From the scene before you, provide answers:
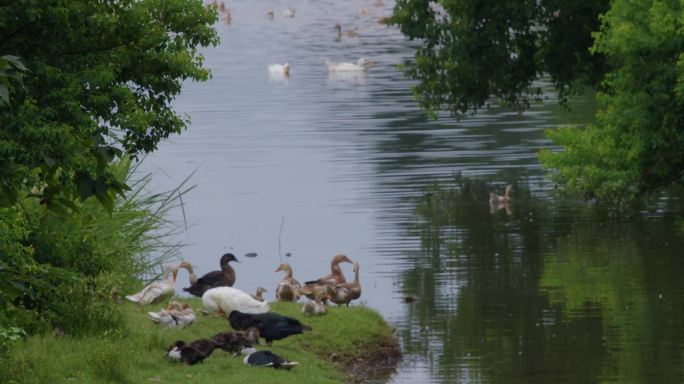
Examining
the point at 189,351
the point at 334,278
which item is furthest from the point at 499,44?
the point at 189,351

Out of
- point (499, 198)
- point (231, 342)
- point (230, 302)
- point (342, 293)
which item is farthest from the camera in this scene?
point (499, 198)

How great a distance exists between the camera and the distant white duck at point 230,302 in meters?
19.2

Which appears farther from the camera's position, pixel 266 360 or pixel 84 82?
pixel 266 360

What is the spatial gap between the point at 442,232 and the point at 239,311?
13.7 m

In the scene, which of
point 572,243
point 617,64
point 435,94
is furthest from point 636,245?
point 435,94

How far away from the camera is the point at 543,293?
82.0 feet

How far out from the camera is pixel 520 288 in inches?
1009

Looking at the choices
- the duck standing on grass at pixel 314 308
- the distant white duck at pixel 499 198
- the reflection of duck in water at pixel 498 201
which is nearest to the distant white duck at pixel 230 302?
the duck standing on grass at pixel 314 308

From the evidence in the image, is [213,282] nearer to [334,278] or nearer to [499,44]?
[334,278]

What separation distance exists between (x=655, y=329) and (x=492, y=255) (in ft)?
25.0

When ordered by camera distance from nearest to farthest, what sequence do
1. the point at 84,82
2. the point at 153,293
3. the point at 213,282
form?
the point at 84,82, the point at 153,293, the point at 213,282

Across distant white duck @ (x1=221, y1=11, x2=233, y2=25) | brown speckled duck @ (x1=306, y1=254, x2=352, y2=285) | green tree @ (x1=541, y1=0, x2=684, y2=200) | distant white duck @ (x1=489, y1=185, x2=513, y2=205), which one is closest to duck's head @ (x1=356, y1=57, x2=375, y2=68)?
distant white duck @ (x1=221, y1=11, x2=233, y2=25)

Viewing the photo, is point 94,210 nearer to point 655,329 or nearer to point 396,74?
point 655,329

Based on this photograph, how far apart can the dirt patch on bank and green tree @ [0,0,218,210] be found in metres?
5.45
